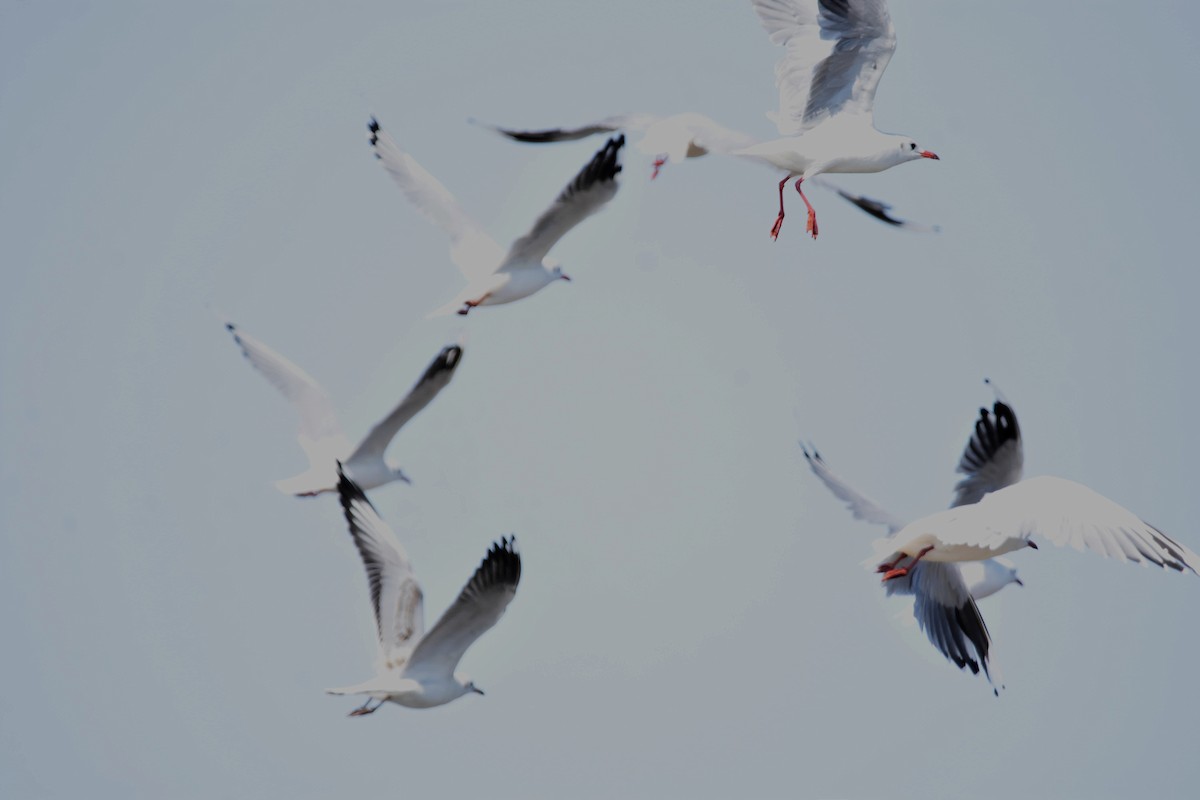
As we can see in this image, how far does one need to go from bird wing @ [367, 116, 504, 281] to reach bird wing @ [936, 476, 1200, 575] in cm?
456

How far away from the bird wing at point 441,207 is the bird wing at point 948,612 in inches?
144

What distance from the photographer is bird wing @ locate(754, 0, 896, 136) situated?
35.5 ft

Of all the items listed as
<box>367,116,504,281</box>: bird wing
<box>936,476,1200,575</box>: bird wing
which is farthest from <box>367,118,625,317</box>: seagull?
<box>936,476,1200,575</box>: bird wing

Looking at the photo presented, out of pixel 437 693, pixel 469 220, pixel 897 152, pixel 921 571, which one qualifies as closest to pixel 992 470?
pixel 921 571

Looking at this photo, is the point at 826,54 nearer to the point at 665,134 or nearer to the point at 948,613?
the point at 665,134

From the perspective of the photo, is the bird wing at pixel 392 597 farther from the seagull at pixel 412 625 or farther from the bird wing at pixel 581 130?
the bird wing at pixel 581 130

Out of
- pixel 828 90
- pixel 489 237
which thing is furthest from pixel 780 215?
pixel 489 237

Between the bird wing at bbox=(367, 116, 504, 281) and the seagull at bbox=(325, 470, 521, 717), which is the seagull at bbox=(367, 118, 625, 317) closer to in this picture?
the bird wing at bbox=(367, 116, 504, 281)

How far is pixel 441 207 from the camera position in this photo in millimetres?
14039

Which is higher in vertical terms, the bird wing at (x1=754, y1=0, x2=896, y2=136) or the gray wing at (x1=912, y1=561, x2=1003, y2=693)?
the bird wing at (x1=754, y1=0, x2=896, y2=136)

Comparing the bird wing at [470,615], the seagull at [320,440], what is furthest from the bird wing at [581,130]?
the seagull at [320,440]

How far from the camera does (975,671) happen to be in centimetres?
1152

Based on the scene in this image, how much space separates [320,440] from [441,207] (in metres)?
2.15

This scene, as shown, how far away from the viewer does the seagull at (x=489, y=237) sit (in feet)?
38.4
